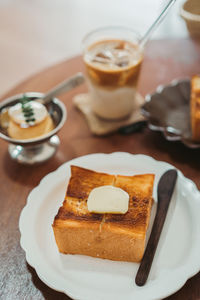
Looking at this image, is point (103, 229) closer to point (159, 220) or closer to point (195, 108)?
point (159, 220)

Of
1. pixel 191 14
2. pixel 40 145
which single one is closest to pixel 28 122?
pixel 40 145

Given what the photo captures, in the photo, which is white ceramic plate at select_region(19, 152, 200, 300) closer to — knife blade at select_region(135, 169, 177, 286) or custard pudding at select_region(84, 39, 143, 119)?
knife blade at select_region(135, 169, 177, 286)

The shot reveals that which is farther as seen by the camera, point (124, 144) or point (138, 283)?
point (124, 144)

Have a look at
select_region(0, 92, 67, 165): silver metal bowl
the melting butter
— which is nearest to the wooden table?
select_region(0, 92, 67, 165): silver metal bowl

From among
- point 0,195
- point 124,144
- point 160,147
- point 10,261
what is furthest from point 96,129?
point 10,261

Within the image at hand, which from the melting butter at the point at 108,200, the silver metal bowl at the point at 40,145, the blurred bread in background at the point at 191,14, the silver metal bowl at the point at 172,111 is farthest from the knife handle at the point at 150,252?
the blurred bread in background at the point at 191,14

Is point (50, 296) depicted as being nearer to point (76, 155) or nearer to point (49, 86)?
point (76, 155)
